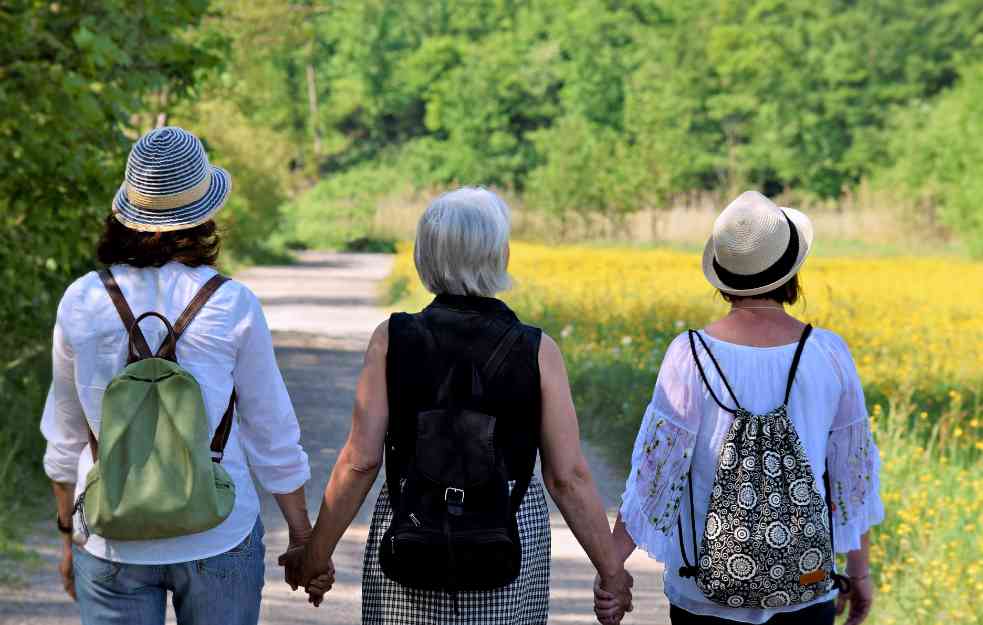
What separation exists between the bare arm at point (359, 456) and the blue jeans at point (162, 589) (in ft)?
1.29

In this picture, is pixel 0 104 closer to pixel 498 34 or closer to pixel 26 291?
pixel 26 291

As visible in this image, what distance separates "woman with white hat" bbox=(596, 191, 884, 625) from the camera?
10.8ft

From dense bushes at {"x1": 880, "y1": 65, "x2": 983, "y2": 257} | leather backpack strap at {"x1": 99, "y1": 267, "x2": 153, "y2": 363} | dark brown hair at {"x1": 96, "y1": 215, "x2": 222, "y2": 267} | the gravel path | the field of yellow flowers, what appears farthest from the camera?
dense bushes at {"x1": 880, "y1": 65, "x2": 983, "y2": 257}

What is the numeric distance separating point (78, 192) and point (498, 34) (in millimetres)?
84982

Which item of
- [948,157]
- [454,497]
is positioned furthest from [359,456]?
[948,157]

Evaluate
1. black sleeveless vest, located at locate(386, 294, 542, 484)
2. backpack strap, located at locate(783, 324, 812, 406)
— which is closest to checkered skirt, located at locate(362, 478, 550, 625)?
black sleeveless vest, located at locate(386, 294, 542, 484)

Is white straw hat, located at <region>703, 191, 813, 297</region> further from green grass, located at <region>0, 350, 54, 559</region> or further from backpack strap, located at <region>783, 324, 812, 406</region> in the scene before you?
green grass, located at <region>0, 350, 54, 559</region>

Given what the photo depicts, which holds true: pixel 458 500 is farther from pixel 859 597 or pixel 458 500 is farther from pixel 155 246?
pixel 859 597

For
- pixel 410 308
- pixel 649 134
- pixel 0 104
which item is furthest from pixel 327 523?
pixel 649 134

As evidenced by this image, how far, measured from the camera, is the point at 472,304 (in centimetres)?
344

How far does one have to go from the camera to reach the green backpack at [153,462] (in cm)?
303

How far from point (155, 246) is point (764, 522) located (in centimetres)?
146

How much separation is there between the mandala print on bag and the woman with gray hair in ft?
1.26

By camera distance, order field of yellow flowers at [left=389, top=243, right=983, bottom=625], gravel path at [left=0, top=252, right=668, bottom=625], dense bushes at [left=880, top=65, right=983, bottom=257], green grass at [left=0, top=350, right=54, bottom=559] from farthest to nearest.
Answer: dense bushes at [left=880, top=65, right=983, bottom=257], green grass at [left=0, top=350, right=54, bottom=559], gravel path at [left=0, top=252, right=668, bottom=625], field of yellow flowers at [left=389, top=243, right=983, bottom=625]
